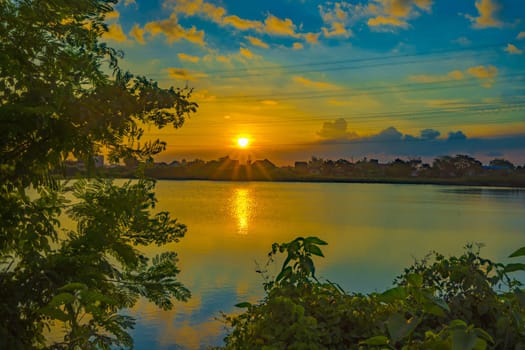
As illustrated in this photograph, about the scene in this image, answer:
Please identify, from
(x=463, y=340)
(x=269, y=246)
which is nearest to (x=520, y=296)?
(x=463, y=340)

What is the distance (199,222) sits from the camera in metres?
31.1

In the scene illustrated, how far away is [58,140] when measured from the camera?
12.4 feet

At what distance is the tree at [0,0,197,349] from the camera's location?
3672 millimetres

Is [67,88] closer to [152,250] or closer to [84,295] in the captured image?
[84,295]

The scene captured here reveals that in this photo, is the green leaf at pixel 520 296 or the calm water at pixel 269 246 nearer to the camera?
the green leaf at pixel 520 296

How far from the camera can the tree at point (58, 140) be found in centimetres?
367

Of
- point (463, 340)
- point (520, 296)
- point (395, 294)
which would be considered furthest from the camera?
point (520, 296)

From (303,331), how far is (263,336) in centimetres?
24

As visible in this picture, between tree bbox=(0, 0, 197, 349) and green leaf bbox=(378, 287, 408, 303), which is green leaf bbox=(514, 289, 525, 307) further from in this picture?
tree bbox=(0, 0, 197, 349)

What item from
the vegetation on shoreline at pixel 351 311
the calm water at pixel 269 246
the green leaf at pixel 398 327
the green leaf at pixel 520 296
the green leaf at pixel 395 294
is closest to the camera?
the green leaf at pixel 398 327

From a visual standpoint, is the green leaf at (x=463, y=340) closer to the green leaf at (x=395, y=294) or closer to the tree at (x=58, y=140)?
the green leaf at (x=395, y=294)

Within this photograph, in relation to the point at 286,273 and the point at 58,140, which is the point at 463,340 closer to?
the point at 286,273

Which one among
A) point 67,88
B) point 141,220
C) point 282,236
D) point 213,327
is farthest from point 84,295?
point 282,236

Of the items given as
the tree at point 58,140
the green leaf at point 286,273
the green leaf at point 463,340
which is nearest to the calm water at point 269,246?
the green leaf at point 286,273
